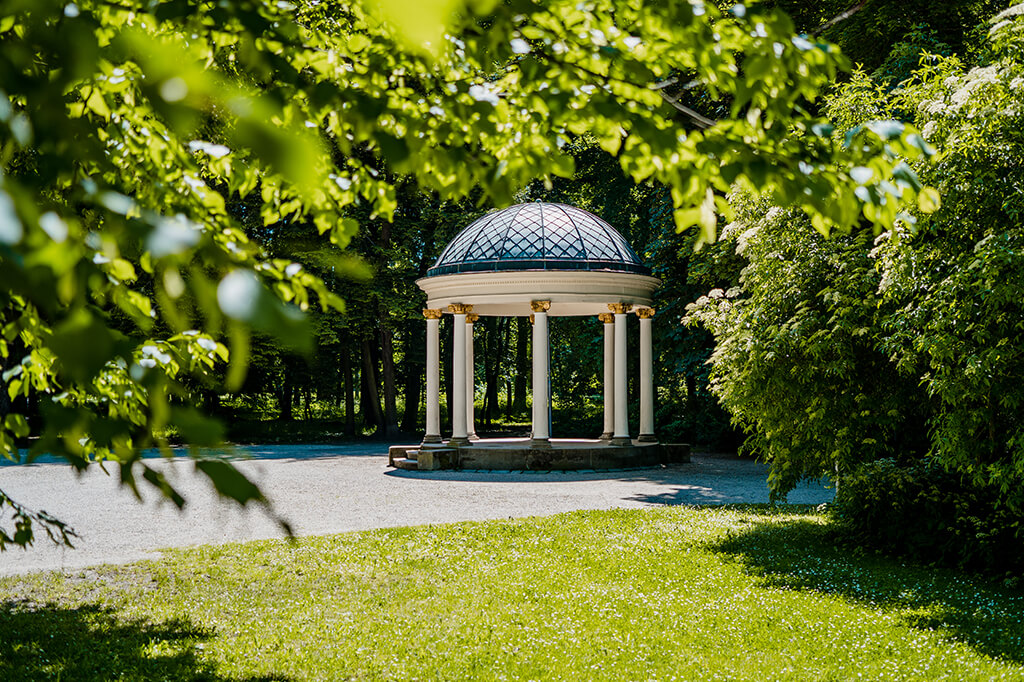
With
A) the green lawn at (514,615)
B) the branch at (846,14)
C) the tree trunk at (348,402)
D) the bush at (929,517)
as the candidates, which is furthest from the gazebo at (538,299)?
the tree trunk at (348,402)

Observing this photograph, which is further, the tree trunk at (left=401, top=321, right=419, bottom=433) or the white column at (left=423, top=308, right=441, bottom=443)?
the tree trunk at (left=401, top=321, right=419, bottom=433)

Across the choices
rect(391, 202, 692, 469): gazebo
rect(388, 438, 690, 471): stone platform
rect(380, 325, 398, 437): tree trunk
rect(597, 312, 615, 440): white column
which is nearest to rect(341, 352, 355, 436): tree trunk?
rect(380, 325, 398, 437): tree trunk

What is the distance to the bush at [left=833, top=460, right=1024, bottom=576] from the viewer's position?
358 inches

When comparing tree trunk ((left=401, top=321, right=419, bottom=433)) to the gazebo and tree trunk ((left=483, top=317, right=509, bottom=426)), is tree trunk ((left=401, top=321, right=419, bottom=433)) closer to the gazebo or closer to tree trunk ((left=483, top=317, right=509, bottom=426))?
tree trunk ((left=483, top=317, right=509, bottom=426))

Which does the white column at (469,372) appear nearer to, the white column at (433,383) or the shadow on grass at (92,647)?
the white column at (433,383)

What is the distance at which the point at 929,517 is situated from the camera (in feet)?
32.6

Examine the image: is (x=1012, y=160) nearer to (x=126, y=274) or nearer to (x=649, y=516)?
(x=649, y=516)

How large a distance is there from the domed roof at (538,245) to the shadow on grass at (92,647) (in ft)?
47.4

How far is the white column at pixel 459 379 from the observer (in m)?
21.6

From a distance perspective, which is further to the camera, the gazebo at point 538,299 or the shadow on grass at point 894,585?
the gazebo at point 538,299

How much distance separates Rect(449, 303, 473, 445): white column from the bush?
11.9m

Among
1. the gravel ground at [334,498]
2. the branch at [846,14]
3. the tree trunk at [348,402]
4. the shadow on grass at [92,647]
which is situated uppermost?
the branch at [846,14]

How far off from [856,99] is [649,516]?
20.6 ft

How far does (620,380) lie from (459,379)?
3.94 meters
